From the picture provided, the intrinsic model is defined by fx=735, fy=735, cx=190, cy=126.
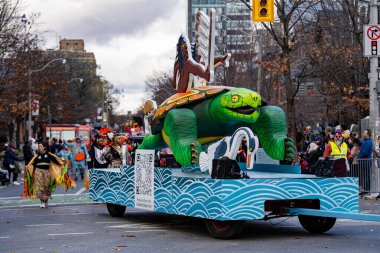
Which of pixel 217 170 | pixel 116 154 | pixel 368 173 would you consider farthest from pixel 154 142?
A: pixel 368 173

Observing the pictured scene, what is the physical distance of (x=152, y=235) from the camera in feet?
40.1

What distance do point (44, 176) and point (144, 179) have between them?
18.0 ft

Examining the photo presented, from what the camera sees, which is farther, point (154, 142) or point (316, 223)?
point (154, 142)

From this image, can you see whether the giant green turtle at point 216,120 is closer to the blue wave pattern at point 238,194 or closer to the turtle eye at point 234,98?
the turtle eye at point 234,98

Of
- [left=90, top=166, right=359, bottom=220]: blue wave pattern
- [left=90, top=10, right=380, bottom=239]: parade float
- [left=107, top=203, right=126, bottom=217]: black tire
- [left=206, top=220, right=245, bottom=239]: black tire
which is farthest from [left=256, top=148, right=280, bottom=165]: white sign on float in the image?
[left=107, top=203, right=126, bottom=217]: black tire

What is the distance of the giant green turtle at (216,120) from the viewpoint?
40.5 feet

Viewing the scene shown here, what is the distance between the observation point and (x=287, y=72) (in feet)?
84.0

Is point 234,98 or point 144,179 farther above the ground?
point 234,98

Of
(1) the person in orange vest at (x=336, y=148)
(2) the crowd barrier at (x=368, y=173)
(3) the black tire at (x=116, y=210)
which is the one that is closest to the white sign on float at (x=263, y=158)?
(3) the black tire at (x=116, y=210)

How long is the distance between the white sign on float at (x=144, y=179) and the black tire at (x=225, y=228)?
1.81 meters

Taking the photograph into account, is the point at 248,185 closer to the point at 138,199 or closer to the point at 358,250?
the point at 358,250

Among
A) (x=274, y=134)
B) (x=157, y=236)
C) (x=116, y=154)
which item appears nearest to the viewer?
(x=157, y=236)

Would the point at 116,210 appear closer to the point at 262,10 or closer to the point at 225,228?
the point at 225,228

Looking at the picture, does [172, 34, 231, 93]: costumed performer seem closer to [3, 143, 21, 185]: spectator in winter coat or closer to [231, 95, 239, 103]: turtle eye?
[231, 95, 239, 103]: turtle eye
